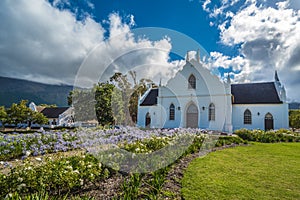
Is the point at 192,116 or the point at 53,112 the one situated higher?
the point at 192,116

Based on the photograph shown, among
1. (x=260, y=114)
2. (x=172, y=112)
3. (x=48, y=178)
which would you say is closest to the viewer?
(x=48, y=178)

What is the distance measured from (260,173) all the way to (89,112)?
28743mm

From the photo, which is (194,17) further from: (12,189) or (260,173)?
(12,189)

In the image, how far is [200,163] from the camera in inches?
262

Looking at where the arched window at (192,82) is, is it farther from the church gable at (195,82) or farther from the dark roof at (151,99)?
the dark roof at (151,99)

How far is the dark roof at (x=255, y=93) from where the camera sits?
22016 millimetres

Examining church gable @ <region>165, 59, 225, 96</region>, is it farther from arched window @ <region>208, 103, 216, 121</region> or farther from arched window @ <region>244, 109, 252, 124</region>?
arched window @ <region>244, 109, 252, 124</region>

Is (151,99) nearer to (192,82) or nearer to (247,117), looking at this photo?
(192,82)

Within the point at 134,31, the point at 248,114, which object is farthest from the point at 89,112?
the point at 134,31

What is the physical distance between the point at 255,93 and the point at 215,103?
5447mm

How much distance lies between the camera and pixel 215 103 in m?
22.5

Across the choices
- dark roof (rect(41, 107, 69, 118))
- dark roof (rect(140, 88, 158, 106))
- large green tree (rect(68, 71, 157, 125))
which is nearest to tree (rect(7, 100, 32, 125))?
large green tree (rect(68, 71, 157, 125))

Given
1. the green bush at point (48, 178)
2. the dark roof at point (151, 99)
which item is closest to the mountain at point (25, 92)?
the dark roof at point (151, 99)

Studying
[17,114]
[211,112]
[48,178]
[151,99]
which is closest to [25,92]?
[17,114]
